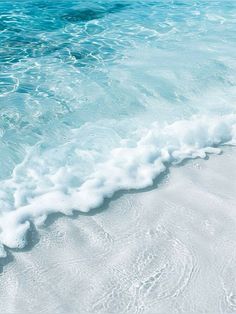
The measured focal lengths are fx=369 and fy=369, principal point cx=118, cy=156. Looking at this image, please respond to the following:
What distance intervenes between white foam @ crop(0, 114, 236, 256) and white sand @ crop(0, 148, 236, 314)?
184mm

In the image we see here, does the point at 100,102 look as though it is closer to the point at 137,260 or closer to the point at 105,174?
the point at 105,174

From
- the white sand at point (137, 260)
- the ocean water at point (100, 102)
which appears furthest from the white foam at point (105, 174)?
the white sand at point (137, 260)

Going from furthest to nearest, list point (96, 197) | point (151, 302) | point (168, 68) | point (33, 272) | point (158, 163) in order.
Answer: point (168, 68), point (158, 163), point (96, 197), point (33, 272), point (151, 302)

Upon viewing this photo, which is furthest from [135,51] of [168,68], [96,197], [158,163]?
[96,197]

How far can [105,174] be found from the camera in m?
4.11

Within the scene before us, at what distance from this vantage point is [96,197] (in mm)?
3793

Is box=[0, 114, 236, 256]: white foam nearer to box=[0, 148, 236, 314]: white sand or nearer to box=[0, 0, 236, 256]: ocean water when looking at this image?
box=[0, 0, 236, 256]: ocean water

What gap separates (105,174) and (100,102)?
72.8 inches

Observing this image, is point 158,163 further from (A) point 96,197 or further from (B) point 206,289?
(B) point 206,289

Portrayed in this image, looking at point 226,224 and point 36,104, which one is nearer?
point 226,224

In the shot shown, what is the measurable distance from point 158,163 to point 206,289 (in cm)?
173

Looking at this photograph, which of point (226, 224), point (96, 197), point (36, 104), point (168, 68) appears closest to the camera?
point (226, 224)

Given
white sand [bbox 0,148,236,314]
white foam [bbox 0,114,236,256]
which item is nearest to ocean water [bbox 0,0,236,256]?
white foam [bbox 0,114,236,256]

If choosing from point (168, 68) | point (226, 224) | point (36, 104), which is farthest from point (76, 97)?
point (226, 224)
